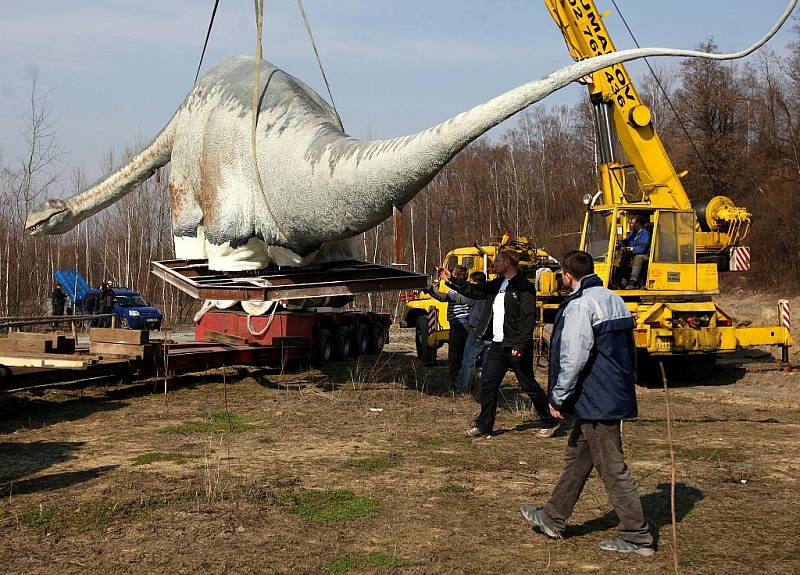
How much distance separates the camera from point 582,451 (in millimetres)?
4824

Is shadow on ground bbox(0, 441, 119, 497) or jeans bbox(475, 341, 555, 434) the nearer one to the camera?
shadow on ground bbox(0, 441, 119, 497)

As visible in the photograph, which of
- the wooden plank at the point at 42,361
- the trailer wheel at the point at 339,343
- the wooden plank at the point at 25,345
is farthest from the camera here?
the trailer wheel at the point at 339,343

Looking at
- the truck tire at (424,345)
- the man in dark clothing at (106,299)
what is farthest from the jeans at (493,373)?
the man in dark clothing at (106,299)

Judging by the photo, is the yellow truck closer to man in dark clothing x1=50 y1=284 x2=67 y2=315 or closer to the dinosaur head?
the dinosaur head

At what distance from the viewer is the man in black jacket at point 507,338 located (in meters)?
7.70

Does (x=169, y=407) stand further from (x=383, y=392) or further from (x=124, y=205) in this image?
(x=124, y=205)

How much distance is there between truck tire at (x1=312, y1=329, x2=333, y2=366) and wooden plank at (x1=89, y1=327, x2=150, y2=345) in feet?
16.5

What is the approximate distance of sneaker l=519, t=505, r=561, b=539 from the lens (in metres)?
4.78

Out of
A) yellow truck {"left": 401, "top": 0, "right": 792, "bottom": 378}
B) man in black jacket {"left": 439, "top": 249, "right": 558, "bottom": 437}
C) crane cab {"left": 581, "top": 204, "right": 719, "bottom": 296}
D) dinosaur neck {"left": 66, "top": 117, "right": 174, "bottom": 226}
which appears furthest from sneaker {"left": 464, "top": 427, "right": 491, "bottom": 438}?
crane cab {"left": 581, "top": 204, "right": 719, "bottom": 296}

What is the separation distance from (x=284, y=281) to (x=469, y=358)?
370 centimetres

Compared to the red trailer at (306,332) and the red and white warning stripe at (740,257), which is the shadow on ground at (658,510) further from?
the red and white warning stripe at (740,257)

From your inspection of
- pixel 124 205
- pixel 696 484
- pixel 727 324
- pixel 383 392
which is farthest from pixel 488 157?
pixel 696 484

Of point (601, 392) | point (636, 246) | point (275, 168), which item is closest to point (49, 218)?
point (275, 168)

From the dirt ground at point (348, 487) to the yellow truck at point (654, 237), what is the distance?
2656 mm
